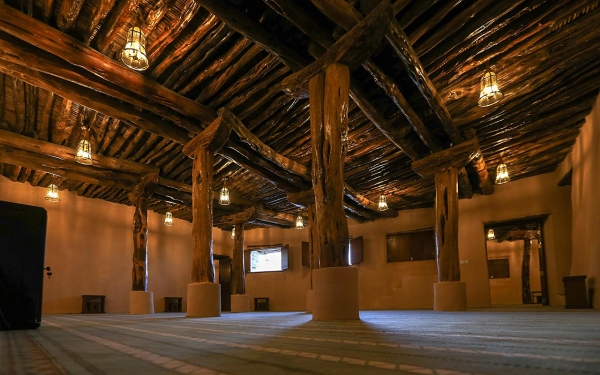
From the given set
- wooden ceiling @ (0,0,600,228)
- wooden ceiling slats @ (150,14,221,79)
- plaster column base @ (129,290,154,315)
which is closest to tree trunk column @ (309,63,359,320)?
wooden ceiling @ (0,0,600,228)

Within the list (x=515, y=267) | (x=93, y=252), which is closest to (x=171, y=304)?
(x=93, y=252)

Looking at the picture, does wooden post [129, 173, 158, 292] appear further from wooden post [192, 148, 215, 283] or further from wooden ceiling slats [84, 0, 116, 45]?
wooden ceiling slats [84, 0, 116, 45]

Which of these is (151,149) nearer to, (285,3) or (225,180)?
(225,180)

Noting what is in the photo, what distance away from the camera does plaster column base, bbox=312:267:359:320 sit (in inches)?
184

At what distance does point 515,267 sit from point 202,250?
1714cm

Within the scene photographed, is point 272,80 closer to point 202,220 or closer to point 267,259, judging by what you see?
point 202,220

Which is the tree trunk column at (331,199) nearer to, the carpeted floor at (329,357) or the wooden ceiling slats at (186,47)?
the wooden ceiling slats at (186,47)

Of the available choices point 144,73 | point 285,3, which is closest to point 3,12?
point 144,73

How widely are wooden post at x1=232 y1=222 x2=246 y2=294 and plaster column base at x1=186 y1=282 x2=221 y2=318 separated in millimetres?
6372

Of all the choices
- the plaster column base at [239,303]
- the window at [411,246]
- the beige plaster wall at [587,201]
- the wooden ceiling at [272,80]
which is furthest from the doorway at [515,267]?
the plaster column base at [239,303]

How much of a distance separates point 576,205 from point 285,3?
9426mm

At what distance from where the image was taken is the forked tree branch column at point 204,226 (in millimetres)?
7035

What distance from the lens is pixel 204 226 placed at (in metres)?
7.45

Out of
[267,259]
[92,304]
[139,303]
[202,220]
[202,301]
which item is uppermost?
[202,220]
